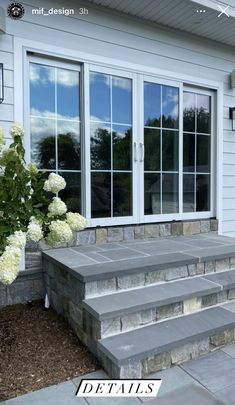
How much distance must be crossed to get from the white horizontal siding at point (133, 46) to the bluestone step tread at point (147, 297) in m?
1.73

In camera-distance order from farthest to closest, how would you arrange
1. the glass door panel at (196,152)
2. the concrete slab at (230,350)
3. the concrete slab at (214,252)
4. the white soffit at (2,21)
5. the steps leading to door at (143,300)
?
the glass door panel at (196,152) → the concrete slab at (214,252) → the white soffit at (2,21) → the concrete slab at (230,350) → the steps leading to door at (143,300)

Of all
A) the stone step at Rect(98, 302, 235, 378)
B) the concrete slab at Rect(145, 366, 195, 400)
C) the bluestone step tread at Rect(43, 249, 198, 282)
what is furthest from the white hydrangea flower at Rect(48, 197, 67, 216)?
the concrete slab at Rect(145, 366, 195, 400)

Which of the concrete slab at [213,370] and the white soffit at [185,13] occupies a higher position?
the white soffit at [185,13]

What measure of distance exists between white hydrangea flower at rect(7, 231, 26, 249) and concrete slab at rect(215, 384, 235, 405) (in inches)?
52.8

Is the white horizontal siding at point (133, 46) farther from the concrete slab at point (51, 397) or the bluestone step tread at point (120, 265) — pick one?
the concrete slab at point (51, 397)

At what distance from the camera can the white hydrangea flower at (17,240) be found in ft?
5.77

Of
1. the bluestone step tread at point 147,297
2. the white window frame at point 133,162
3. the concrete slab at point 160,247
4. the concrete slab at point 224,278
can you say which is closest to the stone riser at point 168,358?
the bluestone step tread at point 147,297

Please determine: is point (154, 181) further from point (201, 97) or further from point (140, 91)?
point (201, 97)

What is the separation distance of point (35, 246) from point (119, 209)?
96cm

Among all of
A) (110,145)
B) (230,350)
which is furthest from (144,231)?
(230,350)

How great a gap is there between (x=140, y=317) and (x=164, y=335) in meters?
0.19

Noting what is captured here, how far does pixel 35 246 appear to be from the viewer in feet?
10.3

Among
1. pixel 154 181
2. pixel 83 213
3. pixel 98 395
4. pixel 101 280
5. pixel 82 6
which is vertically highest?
pixel 82 6

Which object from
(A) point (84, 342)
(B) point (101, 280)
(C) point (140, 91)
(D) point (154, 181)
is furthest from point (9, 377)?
(C) point (140, 91)
